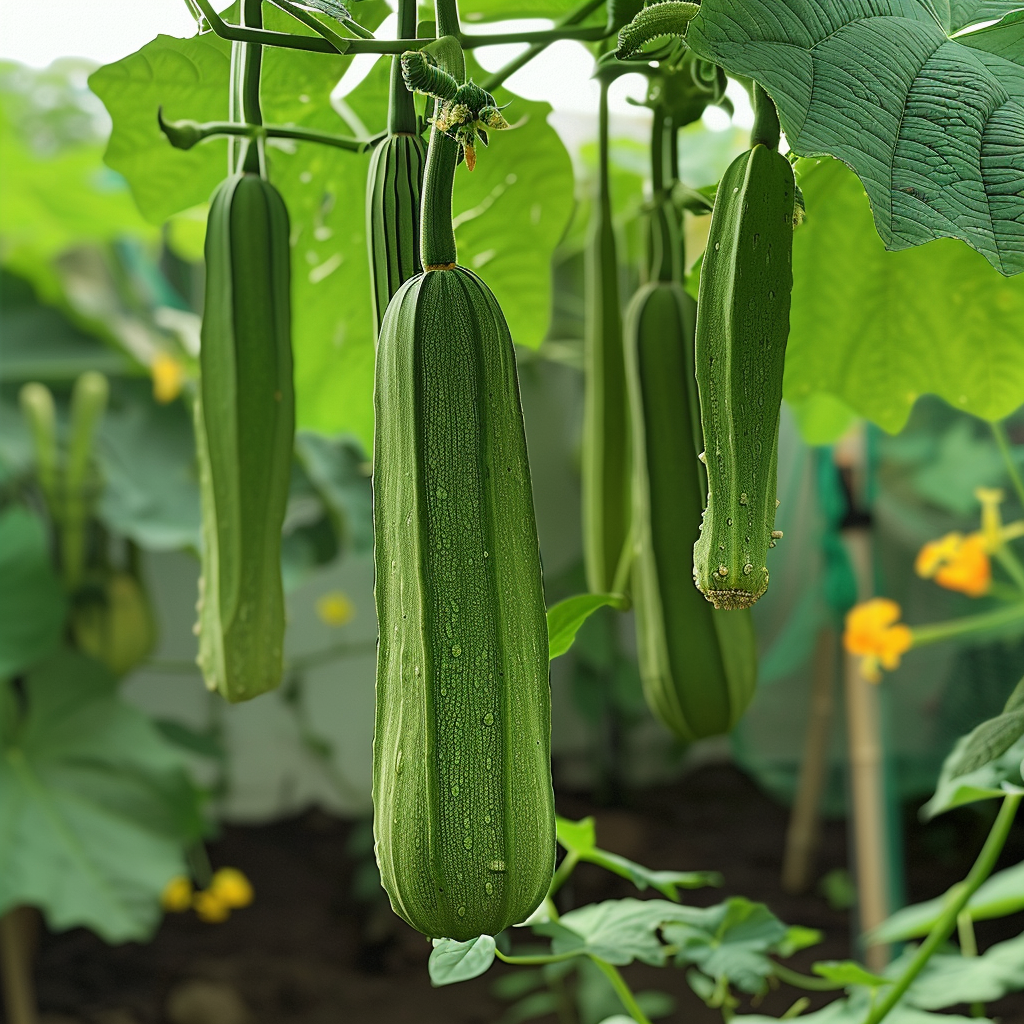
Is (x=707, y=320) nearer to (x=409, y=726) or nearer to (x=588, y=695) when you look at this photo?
(x=409, y=726)

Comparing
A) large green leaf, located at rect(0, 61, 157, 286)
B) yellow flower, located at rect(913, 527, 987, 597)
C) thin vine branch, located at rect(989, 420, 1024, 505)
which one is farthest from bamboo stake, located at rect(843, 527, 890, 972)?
large green leaf, located at rect(0, 61, 157, 286)

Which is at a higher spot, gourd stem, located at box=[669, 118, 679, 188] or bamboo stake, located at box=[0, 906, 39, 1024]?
gourd stem, located at box=[669, 118, 679, 188]

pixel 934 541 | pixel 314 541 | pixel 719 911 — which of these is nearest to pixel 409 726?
pixel 719 911

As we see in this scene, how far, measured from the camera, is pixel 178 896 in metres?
1.66

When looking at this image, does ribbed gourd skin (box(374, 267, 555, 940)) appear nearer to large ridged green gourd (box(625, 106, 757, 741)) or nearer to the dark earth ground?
large ridged green gourd (box(625, 106, 757, 741))

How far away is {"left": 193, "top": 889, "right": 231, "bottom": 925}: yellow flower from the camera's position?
64.8 inches

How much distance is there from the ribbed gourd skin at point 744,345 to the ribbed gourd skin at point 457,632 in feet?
0.15

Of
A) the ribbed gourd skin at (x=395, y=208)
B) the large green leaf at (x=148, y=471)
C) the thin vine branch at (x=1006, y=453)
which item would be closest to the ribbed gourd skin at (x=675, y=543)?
the ribbed gourd skin at (x=395, y=208)

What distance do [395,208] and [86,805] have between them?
134cm

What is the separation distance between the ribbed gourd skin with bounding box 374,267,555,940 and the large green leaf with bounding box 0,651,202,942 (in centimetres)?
123

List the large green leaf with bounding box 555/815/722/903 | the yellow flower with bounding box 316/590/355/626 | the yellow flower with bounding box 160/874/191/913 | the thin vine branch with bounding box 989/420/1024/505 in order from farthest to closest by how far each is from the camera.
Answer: the yellow flower with bounding box 316/590/355/626 → the yellow flower with bounding box 160/874/191/913 → the thin vine branch with bounding box 989/420/1024/505 → the large green leaf with bounding box 555/815/722/903

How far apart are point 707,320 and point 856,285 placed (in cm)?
25

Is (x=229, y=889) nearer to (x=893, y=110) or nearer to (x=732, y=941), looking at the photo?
(x=732, y=941)

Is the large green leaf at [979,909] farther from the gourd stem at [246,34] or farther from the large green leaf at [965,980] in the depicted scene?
the gourd stem at [246,34]
